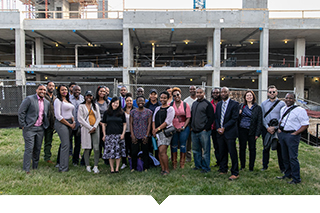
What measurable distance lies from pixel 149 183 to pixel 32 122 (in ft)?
9.50

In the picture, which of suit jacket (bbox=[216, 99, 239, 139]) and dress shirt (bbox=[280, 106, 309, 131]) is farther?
suit jacket (bbox=[216, 99, 239, 139])

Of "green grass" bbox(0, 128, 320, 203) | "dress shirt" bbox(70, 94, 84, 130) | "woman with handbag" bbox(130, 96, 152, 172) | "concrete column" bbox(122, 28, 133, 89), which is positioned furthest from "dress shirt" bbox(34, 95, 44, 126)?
"concrete column" bbox(122, 28, 133, 89)

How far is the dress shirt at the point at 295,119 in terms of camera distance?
15.3ft

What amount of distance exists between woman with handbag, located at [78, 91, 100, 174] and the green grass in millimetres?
493

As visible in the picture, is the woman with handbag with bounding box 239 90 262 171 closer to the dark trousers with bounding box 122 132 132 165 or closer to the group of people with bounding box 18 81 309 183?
the group of people with bounding box 18 81 309 183

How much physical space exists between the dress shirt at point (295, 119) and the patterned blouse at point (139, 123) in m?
2.96

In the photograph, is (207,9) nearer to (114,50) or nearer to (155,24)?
(155,24)

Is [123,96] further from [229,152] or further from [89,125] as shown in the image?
[229,152]

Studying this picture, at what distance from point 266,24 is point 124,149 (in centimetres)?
1982

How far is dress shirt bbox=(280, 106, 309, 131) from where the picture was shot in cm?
465

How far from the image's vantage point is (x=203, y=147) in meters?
5.40

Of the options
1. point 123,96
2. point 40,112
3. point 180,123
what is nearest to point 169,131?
point 180,123

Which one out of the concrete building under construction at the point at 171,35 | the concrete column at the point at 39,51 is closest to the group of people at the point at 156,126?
the concrete building under construction at the point at 171,35

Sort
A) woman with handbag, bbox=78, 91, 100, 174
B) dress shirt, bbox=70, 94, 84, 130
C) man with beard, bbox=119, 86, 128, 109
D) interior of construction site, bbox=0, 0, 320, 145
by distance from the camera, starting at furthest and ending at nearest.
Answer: interior of construction site, bbox=0, 0, 320, 145 → man with beard, bbox=119, 86, 128, 109 → dress shirt, bbox=70, 94, 84, 130 → woman with handbag, bbox=78, 91, 100, 174
